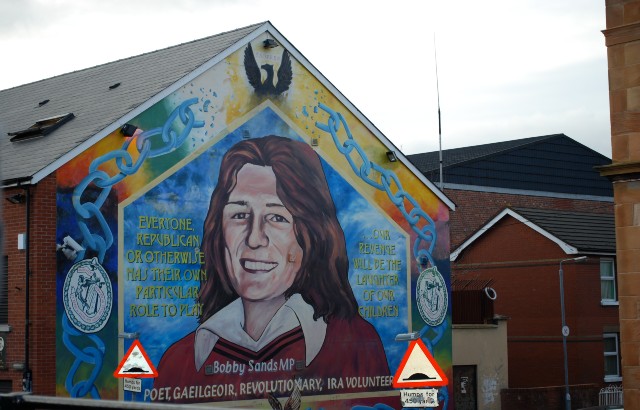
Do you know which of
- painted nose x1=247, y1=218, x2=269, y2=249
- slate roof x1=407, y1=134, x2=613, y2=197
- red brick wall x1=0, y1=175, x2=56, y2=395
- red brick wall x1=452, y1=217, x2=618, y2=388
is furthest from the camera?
slate roof x1=407, y1=134, x2=613, y2=197

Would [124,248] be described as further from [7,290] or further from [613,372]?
[613,372]

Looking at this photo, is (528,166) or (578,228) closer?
(578,228)

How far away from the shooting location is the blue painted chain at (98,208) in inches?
881

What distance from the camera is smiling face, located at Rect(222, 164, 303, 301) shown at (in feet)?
85.1

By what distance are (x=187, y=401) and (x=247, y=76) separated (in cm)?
843

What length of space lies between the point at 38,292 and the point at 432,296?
13512 millimetres

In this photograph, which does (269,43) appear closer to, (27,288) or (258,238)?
(258,238)

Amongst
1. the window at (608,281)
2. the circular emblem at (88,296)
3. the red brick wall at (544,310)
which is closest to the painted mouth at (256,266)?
the circular emblem at (88,296)

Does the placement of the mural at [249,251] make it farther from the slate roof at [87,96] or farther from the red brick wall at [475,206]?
the red brick wall at [475,206]

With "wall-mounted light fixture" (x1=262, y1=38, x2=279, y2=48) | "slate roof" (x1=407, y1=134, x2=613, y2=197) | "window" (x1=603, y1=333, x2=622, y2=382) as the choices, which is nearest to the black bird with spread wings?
"wall-mounted light fixture" (x1=262, y1=38, x2=279, y2=48)

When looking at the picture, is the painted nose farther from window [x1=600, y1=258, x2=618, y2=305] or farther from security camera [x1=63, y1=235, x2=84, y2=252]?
window [x1=600, y1=258, x2=618, y2=305]

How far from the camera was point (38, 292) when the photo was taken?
22.0 meters

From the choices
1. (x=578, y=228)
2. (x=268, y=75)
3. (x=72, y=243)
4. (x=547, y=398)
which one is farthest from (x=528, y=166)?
(x=72, y=243)

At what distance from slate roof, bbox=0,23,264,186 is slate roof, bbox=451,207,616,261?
1960cm
